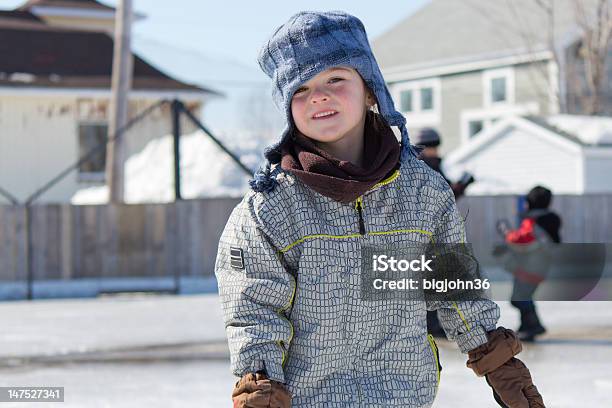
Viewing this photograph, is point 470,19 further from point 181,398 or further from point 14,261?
point 181,398

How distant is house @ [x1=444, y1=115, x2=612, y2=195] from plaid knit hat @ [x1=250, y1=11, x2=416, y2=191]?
16475 millimetres

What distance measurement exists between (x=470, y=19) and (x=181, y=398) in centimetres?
2919

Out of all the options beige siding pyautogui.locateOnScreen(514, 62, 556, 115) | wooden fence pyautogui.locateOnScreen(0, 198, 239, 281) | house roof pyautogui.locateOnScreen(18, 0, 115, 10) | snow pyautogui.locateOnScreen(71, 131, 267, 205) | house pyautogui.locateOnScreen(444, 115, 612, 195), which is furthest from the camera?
beige siding pyautogui.locateOnScreen(514, 62, 556, 115)

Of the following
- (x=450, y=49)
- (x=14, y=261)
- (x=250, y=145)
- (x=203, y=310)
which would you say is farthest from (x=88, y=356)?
(x=450, y=49)

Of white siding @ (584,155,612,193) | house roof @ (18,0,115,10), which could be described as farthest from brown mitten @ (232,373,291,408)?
A: house roof @ (18,0,115,10)

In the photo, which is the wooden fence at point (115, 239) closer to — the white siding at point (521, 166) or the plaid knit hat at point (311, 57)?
the white siding at point (521, 166)

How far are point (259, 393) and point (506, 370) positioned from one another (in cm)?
68

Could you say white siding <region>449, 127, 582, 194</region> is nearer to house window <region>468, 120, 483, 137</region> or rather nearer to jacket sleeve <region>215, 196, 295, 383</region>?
house window <region>468, 120, 483, 137</region>

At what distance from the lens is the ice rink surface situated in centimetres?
633

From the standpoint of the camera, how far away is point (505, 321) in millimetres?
9320

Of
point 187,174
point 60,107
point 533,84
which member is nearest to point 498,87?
point 533,84

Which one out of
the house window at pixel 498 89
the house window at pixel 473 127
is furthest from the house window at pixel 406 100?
the house window at pixel 498 89

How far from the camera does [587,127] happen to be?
20.6 meters

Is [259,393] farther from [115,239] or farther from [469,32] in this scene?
[469,32]
